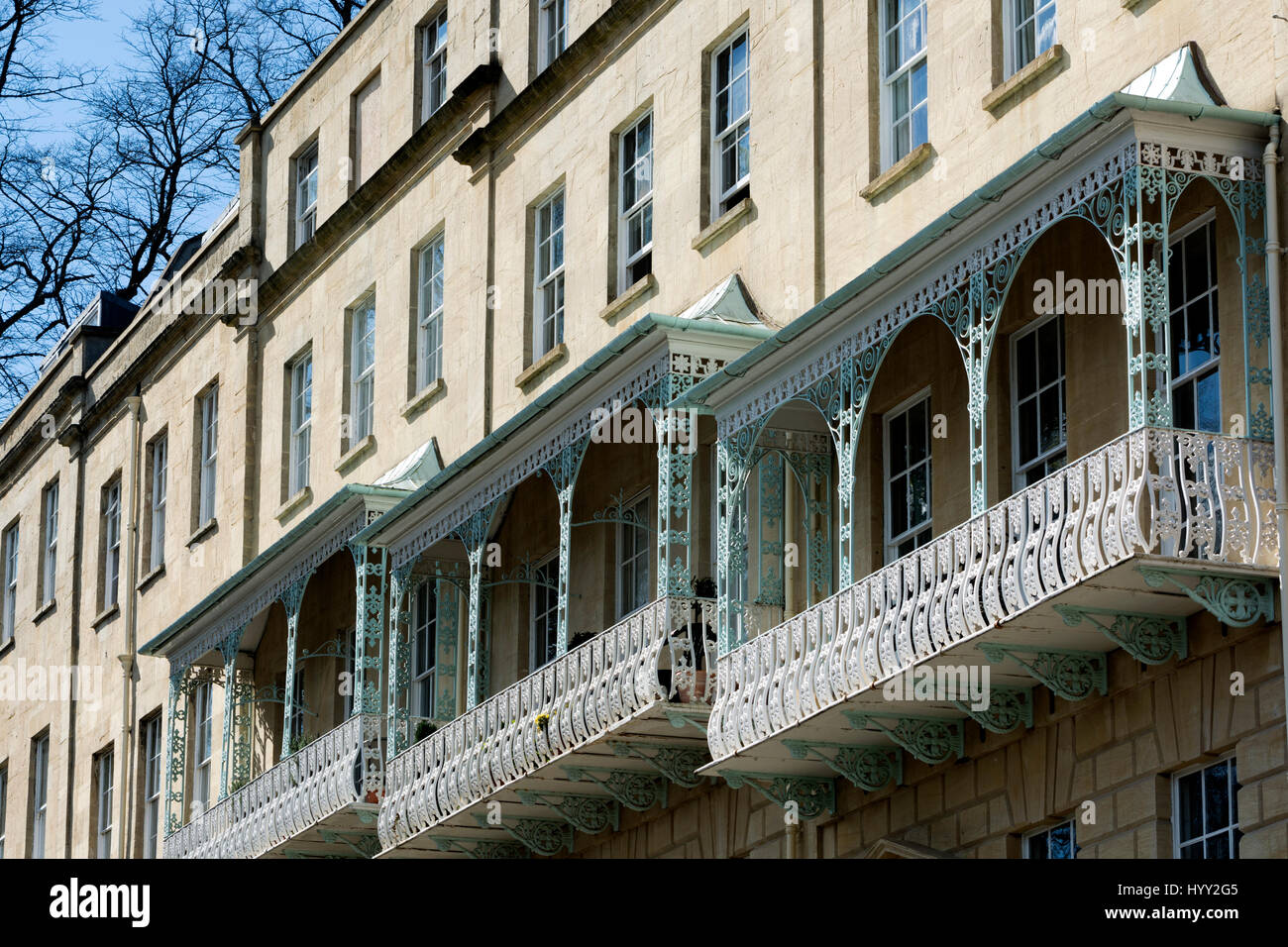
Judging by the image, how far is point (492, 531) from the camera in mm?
25703

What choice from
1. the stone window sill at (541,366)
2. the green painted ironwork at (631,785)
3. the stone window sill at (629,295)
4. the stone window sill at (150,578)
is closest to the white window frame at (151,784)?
the stone window sill at (150,578)

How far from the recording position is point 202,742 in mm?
32250

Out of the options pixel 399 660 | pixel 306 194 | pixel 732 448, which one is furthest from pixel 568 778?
pixel 306 194

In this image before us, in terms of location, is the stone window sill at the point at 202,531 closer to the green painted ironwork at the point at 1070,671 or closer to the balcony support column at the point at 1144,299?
the green painted ironwork at the point at 1070,671

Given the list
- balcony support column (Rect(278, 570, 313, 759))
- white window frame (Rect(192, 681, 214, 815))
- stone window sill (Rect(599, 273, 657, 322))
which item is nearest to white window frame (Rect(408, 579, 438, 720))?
balcony support column (Rect(278, 570, 313, 759))

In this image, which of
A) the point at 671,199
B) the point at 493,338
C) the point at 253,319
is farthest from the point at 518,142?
the point at 253,319

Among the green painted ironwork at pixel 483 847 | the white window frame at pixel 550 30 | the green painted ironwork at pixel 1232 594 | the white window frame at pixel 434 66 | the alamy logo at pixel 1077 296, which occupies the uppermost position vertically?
the white window frame at pixel 434 66

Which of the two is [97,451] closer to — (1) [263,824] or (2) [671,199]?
(1) [263,824]

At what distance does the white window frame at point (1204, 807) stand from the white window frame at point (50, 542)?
24.8 m

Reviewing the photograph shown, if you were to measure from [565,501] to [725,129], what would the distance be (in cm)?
365

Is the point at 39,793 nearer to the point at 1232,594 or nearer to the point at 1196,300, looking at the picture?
the point at 1196,300

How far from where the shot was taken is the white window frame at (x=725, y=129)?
22438 millimetres

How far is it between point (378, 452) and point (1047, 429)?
11555mm
